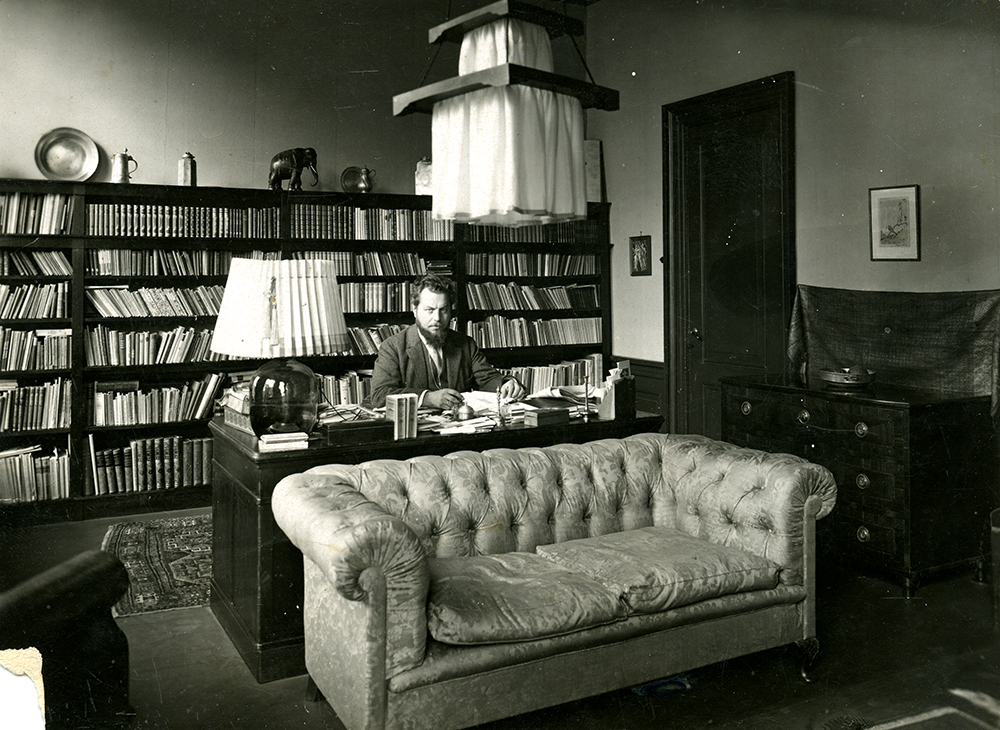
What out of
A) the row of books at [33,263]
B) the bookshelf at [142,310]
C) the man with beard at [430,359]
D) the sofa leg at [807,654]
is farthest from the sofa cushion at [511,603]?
the row of books at [33,263]

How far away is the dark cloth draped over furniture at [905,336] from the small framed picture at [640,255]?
157 cm

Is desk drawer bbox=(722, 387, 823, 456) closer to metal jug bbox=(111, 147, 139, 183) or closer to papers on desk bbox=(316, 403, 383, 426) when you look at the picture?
papers on desk bbox=(316, 403, 383, 426)

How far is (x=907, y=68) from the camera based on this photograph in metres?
4.06

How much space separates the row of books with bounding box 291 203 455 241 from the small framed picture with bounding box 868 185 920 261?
9.05 ft

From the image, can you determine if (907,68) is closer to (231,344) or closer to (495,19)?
(495,19)

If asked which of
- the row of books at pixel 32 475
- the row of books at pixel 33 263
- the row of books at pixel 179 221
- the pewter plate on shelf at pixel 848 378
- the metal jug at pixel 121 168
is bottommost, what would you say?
the row of books at pixel 32 475

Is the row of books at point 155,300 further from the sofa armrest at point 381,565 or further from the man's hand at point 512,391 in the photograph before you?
the sofa armrest at point 381,565

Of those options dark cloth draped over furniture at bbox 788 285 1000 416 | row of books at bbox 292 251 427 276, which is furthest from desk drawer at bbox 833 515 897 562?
row of books at bbox 292 251 427 276

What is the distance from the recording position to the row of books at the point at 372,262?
5.45 meters

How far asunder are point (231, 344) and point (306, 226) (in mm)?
2751

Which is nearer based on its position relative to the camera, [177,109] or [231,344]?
[231,344]

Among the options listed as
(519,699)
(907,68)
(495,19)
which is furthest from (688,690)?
(907,68)

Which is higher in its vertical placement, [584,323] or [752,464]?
[584,323]

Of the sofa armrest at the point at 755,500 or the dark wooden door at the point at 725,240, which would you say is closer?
the sofa armrest at the point at 755,500
